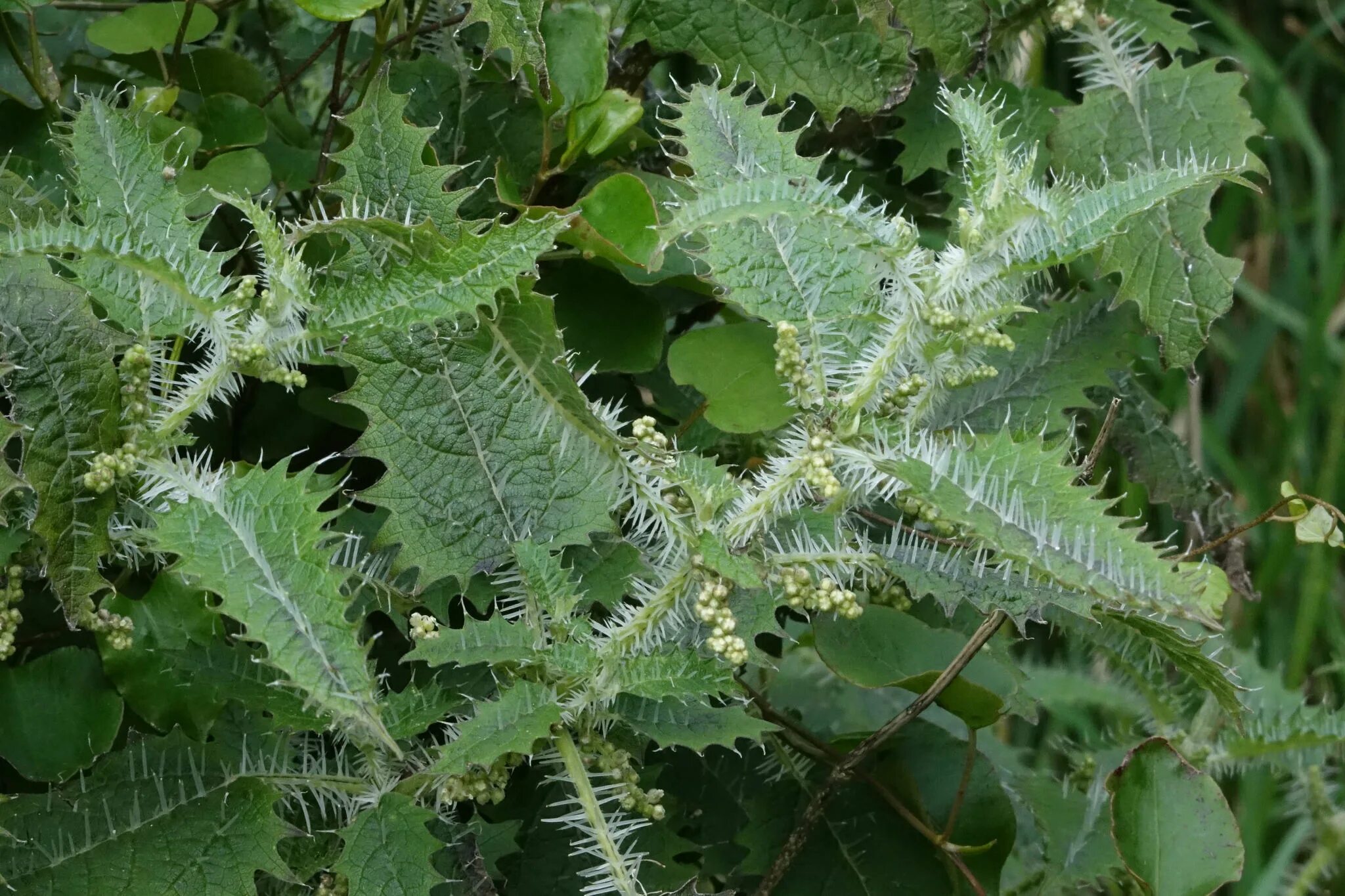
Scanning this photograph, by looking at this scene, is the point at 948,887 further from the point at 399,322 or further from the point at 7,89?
the point at 7,89

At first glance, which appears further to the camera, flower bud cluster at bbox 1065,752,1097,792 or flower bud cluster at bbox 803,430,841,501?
flower bud cluster at bbox 1065,752,1097,792

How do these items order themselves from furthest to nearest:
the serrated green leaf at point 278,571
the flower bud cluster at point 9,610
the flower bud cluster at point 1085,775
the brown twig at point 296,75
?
the flower bud cluster at point 1085,775 < the brown twig at point 296,75 < the flower bud cluster at point 9,610 < the serrated green leaf at point 278,571

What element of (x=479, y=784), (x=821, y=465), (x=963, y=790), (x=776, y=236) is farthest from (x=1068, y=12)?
(x=479, y=784)

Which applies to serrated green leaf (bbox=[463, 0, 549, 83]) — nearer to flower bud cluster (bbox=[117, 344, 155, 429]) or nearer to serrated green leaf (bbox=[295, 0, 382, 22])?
serrated green leaf (bbox=[295, 0, 382, 22])

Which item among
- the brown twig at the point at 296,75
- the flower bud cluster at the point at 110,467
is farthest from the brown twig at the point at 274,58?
the flower bud cluster at the point at 110,467

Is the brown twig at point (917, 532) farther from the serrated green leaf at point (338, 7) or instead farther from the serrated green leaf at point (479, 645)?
the serrated green leaf at point (338, 7)

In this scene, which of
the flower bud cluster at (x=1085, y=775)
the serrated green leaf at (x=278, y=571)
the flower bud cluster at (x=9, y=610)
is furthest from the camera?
the flower bud cluster at (x=1085, y=775)

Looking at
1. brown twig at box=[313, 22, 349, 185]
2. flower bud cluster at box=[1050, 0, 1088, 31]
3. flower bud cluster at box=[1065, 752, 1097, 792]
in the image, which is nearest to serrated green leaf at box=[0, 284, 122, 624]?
brown twig at box=[313, 22, 349, 185]
